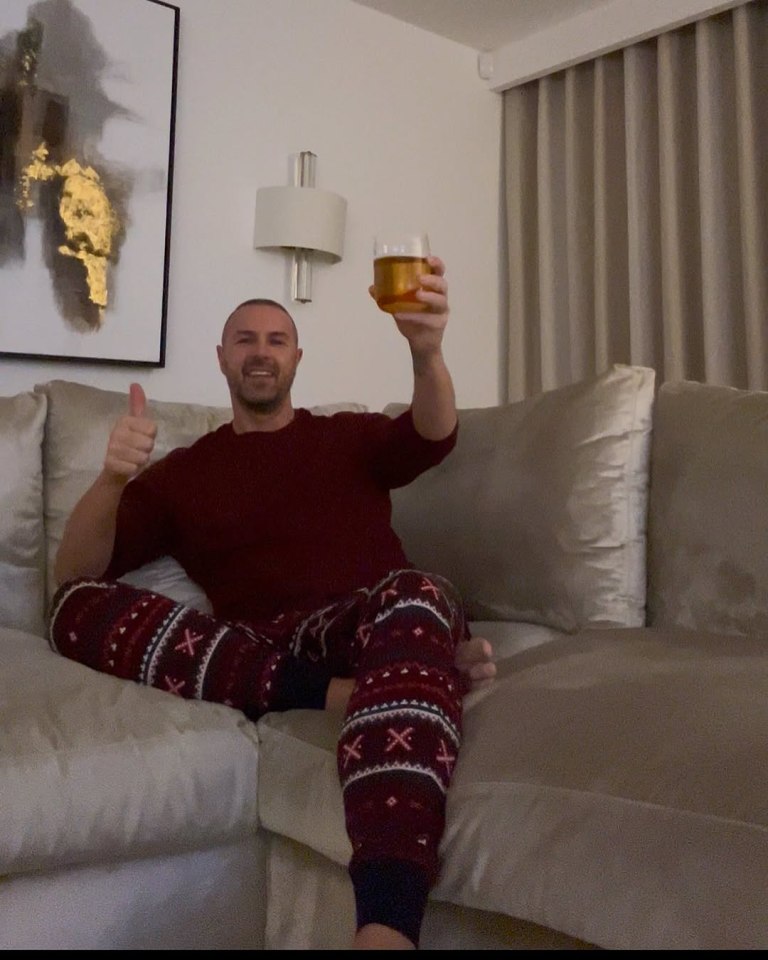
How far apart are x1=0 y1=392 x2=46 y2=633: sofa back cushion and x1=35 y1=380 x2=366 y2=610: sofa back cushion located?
3 cm

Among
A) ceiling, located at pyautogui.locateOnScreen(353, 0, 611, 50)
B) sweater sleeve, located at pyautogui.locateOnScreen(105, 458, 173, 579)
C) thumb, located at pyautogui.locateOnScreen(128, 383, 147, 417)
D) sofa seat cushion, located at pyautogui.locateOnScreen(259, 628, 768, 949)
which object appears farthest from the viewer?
ceiling, located at pyautogui.locateOnScreen(353, 0, 611, 50)

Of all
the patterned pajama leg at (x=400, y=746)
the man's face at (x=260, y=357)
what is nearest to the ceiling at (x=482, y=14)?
the man's face at (x=260, y=357)

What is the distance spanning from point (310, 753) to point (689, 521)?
0.82 metres

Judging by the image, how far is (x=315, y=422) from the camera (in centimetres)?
186

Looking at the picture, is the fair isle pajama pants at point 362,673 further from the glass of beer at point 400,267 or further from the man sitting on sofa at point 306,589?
the glass of beer at point 400,267

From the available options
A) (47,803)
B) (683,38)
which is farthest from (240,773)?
(683,38)

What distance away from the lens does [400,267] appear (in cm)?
137

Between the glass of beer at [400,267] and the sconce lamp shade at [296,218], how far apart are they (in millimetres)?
1402

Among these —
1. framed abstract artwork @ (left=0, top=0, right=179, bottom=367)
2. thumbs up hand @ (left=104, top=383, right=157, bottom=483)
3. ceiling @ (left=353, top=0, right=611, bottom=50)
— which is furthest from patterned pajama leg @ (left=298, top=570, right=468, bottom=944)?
ceiling @ (left=353, top=0, right=611, bottom=50)

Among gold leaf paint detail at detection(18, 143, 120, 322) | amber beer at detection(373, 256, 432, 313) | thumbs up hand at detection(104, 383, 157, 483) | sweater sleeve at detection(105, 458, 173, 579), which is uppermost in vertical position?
gold leaf paint detail at detection(18, 143, 120, 322)

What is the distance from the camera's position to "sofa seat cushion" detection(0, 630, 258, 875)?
108cm

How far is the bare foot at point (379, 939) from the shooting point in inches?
35.7

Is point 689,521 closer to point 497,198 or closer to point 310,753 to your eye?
point 310,753

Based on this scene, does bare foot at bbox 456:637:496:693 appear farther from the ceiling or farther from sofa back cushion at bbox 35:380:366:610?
the ceiling
